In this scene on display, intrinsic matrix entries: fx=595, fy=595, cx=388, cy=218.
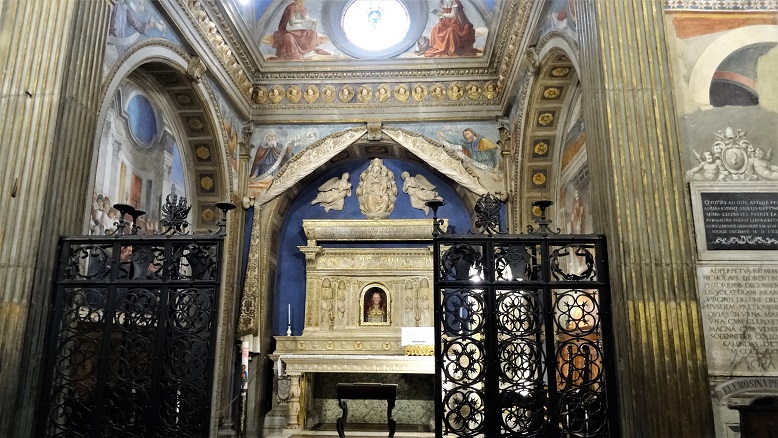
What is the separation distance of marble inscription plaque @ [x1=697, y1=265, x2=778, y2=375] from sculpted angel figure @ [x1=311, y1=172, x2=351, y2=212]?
8952mm

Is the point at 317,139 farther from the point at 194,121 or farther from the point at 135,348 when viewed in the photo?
the point at 135,348

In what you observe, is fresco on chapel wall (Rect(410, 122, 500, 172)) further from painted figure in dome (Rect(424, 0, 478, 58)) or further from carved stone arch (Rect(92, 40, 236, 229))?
carved stone arch (Rect(92, 40, 236, 229))

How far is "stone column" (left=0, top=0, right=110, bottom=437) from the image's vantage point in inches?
185

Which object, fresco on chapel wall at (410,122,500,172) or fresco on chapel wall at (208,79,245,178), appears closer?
fresco on chapel wall at (208,79,245,178)

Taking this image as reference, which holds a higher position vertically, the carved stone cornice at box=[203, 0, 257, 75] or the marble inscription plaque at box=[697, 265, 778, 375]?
the carved stone cornice at box=[203, 0, 257, 75]

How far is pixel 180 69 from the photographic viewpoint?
9188mm

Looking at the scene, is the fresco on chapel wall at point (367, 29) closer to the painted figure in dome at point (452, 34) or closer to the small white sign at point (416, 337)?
the painted figure in dome at point (452, 34)

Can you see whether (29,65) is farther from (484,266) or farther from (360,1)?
(360,1)

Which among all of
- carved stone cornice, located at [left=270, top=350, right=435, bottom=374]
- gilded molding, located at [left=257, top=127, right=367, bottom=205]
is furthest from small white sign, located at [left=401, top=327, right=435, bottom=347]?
gilded molding, located at [left=257, top=127, right=367, bottom=205]

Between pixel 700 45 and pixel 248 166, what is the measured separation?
8.73 metres

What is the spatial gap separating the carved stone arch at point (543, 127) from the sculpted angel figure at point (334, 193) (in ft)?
12.3

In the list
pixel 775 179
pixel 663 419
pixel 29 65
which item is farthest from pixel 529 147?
pixel 29 65

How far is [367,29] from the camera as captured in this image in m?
12.4

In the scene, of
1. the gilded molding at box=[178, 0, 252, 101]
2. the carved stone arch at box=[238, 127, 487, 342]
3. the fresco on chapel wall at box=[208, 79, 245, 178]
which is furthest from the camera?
the carved stone arch at box=[238, 127, 487, 342]
